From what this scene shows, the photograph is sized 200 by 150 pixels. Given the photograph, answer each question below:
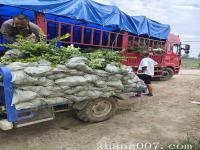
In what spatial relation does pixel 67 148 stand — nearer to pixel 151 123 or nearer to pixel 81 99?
pixel 81 99

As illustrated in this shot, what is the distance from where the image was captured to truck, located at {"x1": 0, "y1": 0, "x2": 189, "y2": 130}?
4.68 m

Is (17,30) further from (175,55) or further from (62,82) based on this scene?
(175,55)

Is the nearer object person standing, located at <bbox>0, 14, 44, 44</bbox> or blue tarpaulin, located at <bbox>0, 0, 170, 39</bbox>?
person standing, located at <bbox>0, 14, 44, 44</bbox>

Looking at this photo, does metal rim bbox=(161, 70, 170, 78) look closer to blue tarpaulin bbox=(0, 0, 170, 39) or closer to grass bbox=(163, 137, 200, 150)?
blue tarpaulin bbox=(0, 0, 170, 39)

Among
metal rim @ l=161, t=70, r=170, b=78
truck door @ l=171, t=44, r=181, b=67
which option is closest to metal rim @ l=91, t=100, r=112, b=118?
metal rim @ l=161, t=70, r=170, b=78

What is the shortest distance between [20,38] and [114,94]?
224cm

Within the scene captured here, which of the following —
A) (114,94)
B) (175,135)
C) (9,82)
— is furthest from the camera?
(114,94)

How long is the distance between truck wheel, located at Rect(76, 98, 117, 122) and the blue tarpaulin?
4030mm

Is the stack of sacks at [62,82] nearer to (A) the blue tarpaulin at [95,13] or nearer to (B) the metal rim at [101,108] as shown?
(B) the metal rim at [101,108]

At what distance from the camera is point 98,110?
19.6 feet

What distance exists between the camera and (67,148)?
15.2 feet

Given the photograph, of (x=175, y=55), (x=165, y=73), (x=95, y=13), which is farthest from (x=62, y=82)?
(x=175, y=55)

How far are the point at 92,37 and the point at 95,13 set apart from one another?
904 mm

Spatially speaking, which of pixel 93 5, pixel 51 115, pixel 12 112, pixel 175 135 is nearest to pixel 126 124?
pixel 175 135
